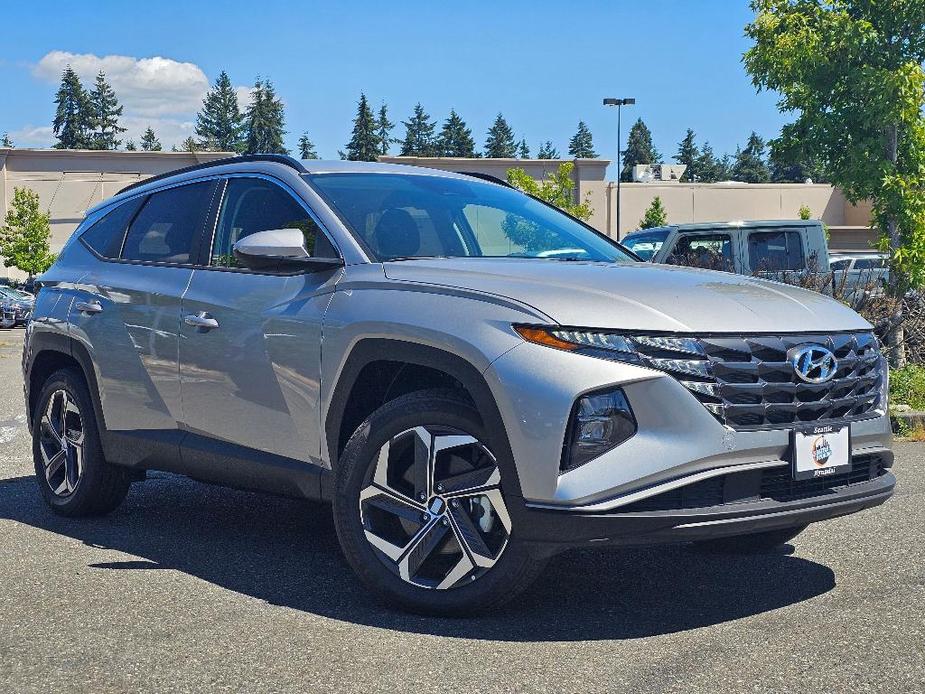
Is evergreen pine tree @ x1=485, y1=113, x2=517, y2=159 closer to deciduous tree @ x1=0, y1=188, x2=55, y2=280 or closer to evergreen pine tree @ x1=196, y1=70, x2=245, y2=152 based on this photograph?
evergreen pine tree @ x1=196, y1=70, x2=245, y2=152

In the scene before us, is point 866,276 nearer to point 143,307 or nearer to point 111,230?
point 111,230

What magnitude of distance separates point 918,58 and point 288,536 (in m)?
10.8

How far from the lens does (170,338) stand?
18.3ft

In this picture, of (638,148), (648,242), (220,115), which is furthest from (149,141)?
(648,242)

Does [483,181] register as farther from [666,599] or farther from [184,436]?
[666,599]

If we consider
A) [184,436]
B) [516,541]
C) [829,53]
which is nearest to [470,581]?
[516,541]

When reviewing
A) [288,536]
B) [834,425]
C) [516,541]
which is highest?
[834,425]

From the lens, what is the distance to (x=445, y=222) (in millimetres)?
5383

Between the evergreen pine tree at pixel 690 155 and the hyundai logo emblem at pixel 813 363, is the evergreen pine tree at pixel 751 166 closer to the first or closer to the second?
the evergreen pine tree at pixel 690 155

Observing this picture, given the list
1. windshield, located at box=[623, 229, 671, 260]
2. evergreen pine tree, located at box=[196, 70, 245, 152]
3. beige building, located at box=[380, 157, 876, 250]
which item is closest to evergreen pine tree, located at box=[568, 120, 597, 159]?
evergreen pine tree, located at box=[196, 70, 245, 152]

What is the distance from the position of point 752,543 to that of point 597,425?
6.17ft

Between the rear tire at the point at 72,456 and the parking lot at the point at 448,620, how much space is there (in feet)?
0.76

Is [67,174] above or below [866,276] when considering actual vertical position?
above

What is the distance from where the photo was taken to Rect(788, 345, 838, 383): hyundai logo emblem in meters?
4.14
